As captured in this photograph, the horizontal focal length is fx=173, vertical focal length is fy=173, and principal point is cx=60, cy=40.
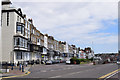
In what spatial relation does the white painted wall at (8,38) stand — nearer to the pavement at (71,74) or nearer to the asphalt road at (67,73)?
the asphalt road at (67,73)

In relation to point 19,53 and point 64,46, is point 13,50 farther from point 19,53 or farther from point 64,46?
point 64,46

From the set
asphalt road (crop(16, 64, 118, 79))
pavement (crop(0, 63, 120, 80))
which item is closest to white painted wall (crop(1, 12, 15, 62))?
asphalt road (crop(16, 64, 118, 79))

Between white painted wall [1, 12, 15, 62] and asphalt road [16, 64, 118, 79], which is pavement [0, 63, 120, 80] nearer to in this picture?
asphalt road [16, 64, 118, 79]

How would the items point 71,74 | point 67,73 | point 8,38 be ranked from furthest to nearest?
point 8,38 < point 67,73 < point 71,74

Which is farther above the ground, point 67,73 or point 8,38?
point 8,38

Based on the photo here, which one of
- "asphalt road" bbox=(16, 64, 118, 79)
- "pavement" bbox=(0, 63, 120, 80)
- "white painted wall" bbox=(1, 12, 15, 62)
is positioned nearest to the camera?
"pavement" bbox=(0, 63, 120, 80)

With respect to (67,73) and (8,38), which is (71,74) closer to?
(67,73)

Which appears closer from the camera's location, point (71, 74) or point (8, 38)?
point (71, 74)

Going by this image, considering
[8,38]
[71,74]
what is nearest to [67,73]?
[71,74]

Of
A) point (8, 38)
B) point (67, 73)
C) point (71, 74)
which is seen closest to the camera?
point (71, 74)

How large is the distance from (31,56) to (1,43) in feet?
52.4

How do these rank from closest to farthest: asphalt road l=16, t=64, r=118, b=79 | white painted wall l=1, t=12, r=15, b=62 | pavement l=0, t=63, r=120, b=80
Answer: pavement l=0, t=63, r=120, b=80 → asphalt road l=16, t=64, r=118, b=79 → white painted wall l=1, t=12, r=15, b=62

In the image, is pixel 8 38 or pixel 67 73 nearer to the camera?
pixel 67 73

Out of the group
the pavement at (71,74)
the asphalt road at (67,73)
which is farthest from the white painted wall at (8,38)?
the pavement at (71,74)
